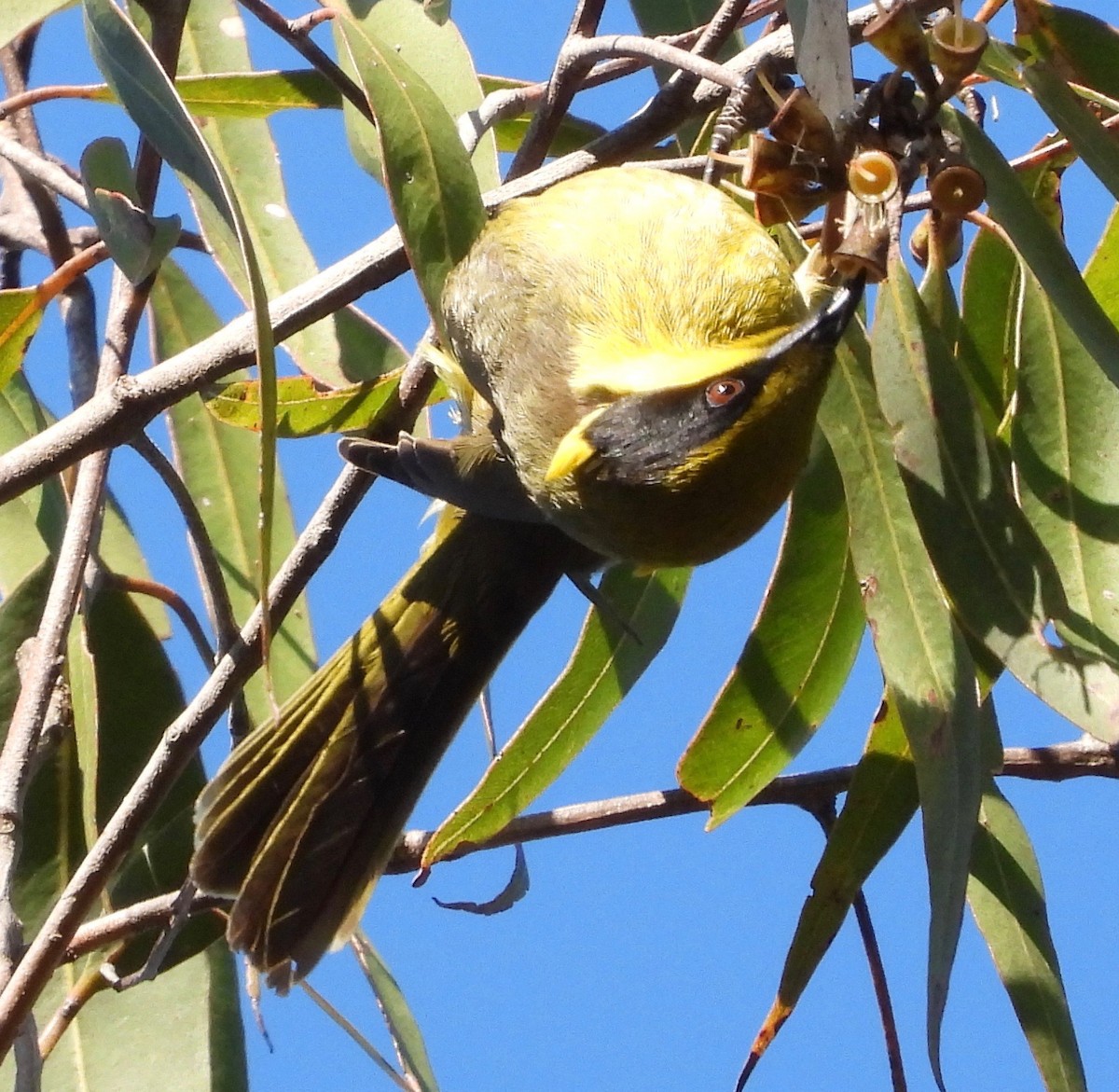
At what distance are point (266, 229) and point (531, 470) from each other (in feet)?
2.77

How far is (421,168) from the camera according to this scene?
1701 millimetres

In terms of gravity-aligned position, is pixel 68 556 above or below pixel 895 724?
above

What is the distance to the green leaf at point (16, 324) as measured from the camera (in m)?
2.25

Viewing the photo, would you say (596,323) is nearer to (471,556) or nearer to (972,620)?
(471,556)

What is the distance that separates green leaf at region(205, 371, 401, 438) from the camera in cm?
209

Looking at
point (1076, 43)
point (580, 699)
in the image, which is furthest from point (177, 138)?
point (1076, 43)

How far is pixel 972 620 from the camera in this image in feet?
5.41

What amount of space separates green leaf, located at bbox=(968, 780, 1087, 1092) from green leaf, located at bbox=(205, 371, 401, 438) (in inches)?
40.0

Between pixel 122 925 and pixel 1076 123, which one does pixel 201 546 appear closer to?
pixel 122 925

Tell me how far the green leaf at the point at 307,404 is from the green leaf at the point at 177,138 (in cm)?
41

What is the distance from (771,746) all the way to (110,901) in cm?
109

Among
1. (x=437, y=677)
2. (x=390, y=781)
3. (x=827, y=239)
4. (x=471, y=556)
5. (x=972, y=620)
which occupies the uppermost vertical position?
(x=827, y=239)

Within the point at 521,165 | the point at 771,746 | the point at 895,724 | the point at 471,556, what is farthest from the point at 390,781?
the point at 521,165

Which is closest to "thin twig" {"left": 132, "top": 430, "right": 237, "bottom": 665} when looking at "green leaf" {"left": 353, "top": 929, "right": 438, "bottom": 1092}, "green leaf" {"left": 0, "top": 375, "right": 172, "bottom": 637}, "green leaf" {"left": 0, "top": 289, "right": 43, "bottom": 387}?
"green leaf" {"left": 0, "top": 289, "right": 43, "bottom": 387}
